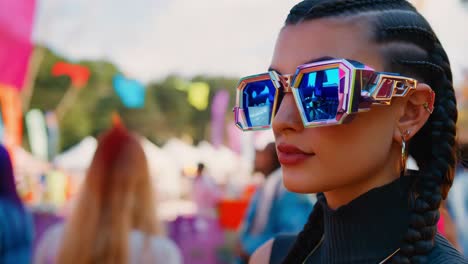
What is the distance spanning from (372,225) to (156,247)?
1687 millimetres

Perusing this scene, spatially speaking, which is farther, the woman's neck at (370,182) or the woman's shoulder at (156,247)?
the woman's shoulder at (156,247)

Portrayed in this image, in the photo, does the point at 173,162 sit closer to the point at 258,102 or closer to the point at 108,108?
the point at 258,102

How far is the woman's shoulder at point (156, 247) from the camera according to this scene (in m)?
2.85

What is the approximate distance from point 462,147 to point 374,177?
0.39 metres

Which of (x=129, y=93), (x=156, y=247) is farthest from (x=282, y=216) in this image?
(x=129, y=93)

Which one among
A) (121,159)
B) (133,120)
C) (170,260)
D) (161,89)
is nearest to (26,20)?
(121,159)

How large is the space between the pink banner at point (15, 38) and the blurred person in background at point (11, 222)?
115 inches

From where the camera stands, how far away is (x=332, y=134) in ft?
4.28

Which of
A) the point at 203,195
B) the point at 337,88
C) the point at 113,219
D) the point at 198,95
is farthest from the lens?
the point at 198,95

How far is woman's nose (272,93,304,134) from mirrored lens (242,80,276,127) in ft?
0.18

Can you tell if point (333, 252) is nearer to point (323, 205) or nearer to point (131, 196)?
point (323, 205)

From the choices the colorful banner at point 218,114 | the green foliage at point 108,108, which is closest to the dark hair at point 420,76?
the colorful banner at point 218,114

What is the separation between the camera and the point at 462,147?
64.5 inches

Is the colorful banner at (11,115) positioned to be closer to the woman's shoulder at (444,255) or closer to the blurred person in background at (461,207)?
the blurred person in background at (461,207)
